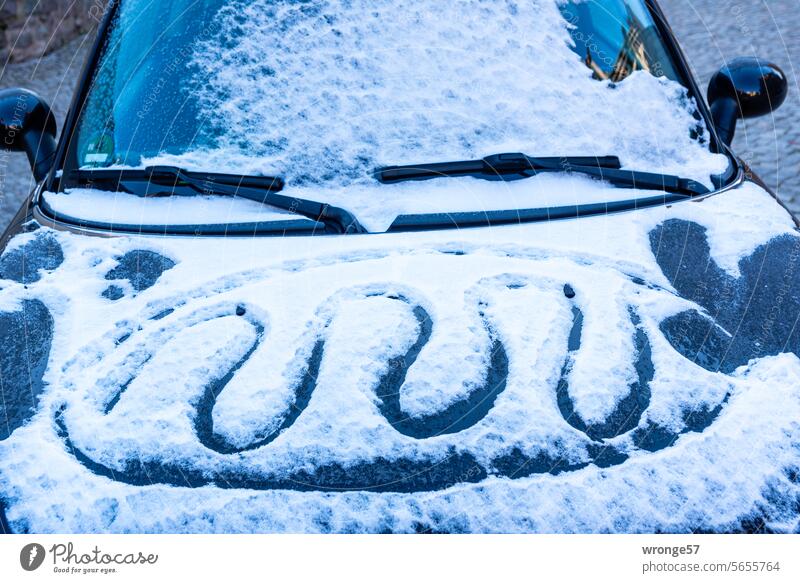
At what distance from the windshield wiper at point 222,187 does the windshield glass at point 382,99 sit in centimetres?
3

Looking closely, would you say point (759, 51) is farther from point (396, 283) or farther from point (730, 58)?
point (396, 283)

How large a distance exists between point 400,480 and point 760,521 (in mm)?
457

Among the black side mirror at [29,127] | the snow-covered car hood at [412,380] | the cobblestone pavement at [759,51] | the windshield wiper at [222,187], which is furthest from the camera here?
the cobblestone pavement at [759,51]

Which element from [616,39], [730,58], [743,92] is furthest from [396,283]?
[730,58]

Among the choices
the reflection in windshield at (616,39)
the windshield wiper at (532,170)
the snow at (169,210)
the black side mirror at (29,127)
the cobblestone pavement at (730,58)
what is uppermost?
the reflection in windshield at (616,39)

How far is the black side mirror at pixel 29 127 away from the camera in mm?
2219

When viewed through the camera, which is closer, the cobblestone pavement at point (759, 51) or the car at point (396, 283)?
the car at point (396, 283)

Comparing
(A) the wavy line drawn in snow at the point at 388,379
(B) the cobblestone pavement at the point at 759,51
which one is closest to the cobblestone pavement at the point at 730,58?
(B) the cobblestone pavement at the point at 759,51

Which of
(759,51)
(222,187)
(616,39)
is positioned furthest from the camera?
(759,51)

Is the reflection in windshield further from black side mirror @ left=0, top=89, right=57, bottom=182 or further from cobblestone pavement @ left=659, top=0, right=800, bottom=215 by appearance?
cobblestone pavement @ left=659, top=0, right=800, bottom=215

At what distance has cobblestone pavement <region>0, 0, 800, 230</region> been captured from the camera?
16.2 feet

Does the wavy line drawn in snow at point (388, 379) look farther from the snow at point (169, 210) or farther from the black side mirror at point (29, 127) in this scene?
the black side mirror at point (29, 127)

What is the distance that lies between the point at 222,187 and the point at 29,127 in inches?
34.8

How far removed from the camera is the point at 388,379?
126cm
